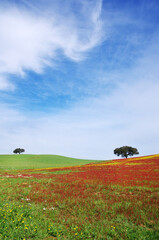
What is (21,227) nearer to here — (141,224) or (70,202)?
(70,202)

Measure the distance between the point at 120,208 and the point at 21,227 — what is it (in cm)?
588

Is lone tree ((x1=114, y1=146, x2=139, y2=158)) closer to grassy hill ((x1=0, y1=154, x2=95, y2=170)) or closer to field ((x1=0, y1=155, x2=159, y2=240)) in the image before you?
grassy hill ((x1=0, y1=154, x2=95, y2=170))

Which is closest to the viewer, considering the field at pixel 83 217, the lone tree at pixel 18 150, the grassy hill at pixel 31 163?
the field at pixel 83 217

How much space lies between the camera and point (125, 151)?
87.4 m

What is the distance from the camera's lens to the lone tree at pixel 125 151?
87500 mm

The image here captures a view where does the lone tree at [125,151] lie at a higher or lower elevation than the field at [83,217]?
higher

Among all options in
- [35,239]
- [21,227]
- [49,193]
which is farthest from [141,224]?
[49,193]

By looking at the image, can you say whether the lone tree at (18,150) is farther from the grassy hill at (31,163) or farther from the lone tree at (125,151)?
the lone tree at (125,151)

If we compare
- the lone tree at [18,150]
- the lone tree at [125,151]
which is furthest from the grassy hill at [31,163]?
the lone tree at [18,150]

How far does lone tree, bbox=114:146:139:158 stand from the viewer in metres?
87.5

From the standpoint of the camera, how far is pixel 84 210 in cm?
1030

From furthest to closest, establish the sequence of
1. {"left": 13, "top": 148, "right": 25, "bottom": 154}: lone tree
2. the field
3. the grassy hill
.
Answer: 1. {"left": 13, "top": 148, "right": 25, "bottom": 154}: lone tree
2. the grassy hill
3. the field

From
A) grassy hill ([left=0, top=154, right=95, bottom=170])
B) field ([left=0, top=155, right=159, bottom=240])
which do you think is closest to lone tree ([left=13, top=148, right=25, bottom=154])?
grassy hill ([left=0, top=154, right=95, bottom=170])

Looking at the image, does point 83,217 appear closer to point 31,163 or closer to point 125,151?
point 31,163
